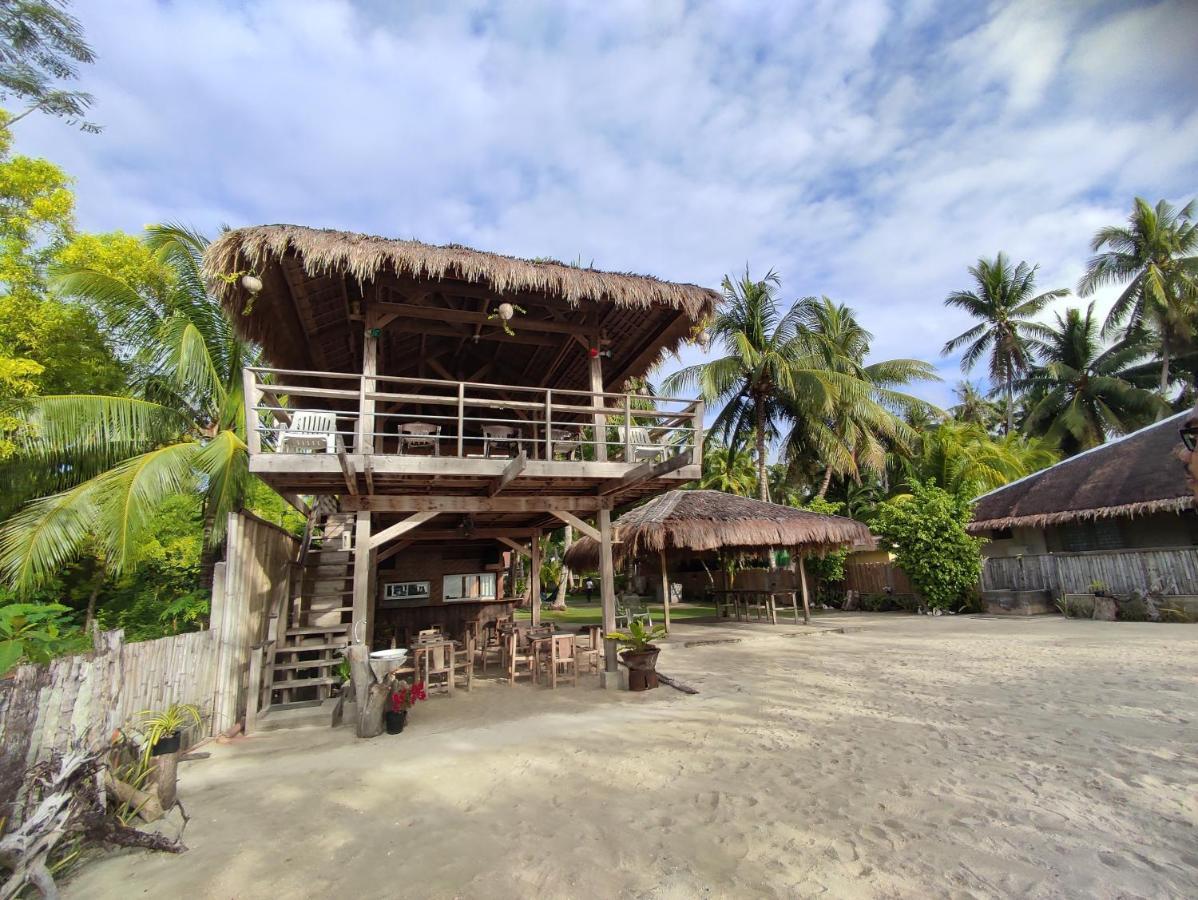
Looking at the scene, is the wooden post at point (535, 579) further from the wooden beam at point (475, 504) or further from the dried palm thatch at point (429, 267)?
the dried palm thatch at point (429, 267)

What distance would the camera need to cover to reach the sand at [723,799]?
9.29ft

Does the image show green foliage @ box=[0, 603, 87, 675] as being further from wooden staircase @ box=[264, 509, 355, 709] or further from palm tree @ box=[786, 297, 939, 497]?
palm tree @ box=[786, 297, 939, 497]

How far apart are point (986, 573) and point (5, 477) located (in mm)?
22167

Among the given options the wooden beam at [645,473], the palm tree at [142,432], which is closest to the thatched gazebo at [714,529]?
the wooden beam at [645,473]

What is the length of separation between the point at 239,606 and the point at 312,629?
149 cm

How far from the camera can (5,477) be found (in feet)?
30.1

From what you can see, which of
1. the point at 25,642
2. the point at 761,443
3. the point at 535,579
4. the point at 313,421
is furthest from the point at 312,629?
the point at 761,443

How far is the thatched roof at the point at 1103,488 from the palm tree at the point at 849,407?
3797mm

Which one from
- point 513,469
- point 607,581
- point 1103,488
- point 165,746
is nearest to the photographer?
point 165,746

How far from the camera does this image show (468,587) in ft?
40.9

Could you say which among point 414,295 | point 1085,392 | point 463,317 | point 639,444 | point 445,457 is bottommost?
point 445,457

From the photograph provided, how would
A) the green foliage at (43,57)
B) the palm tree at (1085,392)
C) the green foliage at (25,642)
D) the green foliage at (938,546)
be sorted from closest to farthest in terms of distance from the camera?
the green foliage at (25,642)
the green foliage at (43,57)
the green foliage at (938,546)
the palm tree at (1085,392)

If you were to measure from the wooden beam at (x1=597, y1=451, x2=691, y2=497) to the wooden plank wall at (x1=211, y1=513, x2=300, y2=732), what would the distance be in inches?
165

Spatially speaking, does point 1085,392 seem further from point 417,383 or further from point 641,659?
point 417,383
